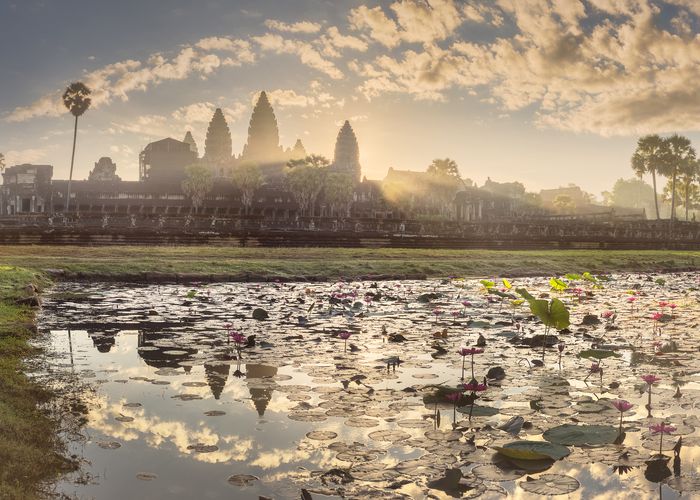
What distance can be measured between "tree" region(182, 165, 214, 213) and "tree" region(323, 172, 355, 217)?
18.4 m

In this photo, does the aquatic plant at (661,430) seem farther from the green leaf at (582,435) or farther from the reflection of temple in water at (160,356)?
the reflection of temple in water at (160,356)

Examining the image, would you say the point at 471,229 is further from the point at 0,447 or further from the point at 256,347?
the point at 0,447

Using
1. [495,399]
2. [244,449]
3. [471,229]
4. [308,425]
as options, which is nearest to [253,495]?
[244,449]

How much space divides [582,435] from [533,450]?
45 cm

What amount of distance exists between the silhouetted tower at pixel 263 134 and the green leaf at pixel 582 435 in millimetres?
147280

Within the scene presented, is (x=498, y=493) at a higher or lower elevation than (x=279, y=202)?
lower

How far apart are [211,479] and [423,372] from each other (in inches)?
120

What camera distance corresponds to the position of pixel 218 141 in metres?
152

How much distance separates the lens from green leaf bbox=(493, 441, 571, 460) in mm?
3486

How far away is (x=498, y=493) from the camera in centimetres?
318

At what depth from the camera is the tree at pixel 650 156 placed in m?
83.7

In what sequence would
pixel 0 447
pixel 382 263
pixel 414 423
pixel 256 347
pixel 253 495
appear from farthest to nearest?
pixel 382 263 < pixel 256 347 < pixel 414 423 < pixel 0 447 < pixel 253 495

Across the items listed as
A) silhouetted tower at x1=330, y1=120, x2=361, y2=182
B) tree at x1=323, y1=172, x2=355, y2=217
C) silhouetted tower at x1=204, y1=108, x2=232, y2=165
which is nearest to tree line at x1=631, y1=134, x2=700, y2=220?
tree at x1=323, y1=172, x2=355, y2=217

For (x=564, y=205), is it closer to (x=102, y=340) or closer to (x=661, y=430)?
(x=102, y=340)
